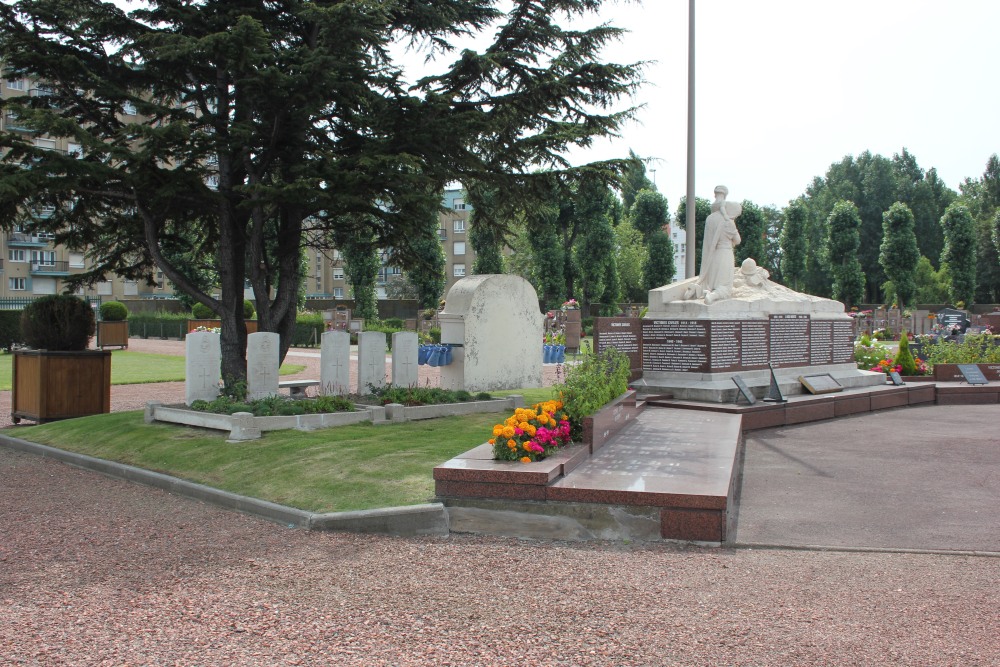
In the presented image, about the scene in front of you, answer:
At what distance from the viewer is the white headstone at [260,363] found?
11.1 metres

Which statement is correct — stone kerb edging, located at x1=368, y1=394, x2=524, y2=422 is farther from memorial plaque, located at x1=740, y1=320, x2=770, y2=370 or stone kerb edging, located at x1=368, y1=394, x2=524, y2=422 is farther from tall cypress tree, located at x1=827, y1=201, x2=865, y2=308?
tall cypress tree, located at x1=827, y1=201, x2=865, y2=308

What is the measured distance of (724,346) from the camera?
12734mm

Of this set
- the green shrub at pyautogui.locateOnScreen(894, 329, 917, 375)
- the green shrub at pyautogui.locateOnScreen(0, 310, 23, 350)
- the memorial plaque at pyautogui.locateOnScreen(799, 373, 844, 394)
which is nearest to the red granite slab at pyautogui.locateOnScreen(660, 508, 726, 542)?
the memorial plaque at pyautogui.locateOnScreen(799, 373, 844, 394)

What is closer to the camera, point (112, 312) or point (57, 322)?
point (57, 322)

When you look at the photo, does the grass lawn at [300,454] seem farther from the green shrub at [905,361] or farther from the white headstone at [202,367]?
the green shrub at [905,361]

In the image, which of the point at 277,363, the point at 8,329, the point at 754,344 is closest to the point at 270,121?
the point at 277,363

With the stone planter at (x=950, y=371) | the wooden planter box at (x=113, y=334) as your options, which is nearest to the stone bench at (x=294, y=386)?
the stone planter at (x=950, y=371)

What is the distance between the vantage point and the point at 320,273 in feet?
264

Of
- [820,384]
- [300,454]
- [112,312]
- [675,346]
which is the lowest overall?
[300,454]

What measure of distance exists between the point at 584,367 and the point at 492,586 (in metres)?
4.24

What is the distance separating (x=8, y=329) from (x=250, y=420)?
2634 cm

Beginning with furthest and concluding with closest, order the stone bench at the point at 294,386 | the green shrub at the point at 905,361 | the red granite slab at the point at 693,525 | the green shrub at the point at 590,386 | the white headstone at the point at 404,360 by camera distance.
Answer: the green shrub at the point at 905,361
the stone bench at the point at 294,386
the white headstone at the point at 404,360
the green shrub at the point at 590,386
the red granite slab at the point at 693,525

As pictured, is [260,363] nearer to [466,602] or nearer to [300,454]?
[300,454]

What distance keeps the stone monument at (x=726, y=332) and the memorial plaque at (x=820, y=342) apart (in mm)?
18
